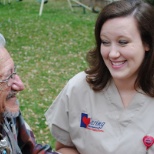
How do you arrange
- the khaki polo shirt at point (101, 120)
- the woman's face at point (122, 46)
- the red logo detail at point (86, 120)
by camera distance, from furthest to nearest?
the red logo detail at point (86, 120), the khaki polo shirt at point (101, 120), the woman's face at point (122, 46)

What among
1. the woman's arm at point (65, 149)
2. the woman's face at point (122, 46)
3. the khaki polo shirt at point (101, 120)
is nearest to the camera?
the woman's face at point (122, 46)

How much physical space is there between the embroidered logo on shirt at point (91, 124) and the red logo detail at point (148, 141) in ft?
0.88

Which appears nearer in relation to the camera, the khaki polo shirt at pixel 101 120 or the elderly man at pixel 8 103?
the elderly man at pixel 8 103

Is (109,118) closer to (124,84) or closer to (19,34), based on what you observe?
(124,84)

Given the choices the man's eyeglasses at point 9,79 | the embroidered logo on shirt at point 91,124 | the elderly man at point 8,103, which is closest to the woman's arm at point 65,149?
the embroidered logo on shirt at point 91,124

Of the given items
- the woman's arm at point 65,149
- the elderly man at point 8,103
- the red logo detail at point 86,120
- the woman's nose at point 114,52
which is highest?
the woman's nose at point 114,52

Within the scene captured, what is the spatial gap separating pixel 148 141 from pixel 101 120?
1.01 ft

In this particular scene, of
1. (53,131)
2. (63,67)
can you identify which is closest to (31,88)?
(63,67)

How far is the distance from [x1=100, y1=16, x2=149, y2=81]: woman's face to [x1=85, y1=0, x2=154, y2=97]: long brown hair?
0.03m

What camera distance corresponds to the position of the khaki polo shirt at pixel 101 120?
246cm

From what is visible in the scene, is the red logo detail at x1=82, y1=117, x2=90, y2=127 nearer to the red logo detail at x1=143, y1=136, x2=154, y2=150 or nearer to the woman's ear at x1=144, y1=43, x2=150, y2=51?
the red logo detail at x1=143, y1=136, x2=154, y2=150

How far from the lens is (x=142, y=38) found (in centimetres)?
240

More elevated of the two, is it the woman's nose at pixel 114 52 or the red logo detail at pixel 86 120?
the woman's nose at pixel 114 52

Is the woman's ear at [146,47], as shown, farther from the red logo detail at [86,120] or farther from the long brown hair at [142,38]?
the red logo detail at [86,120]
